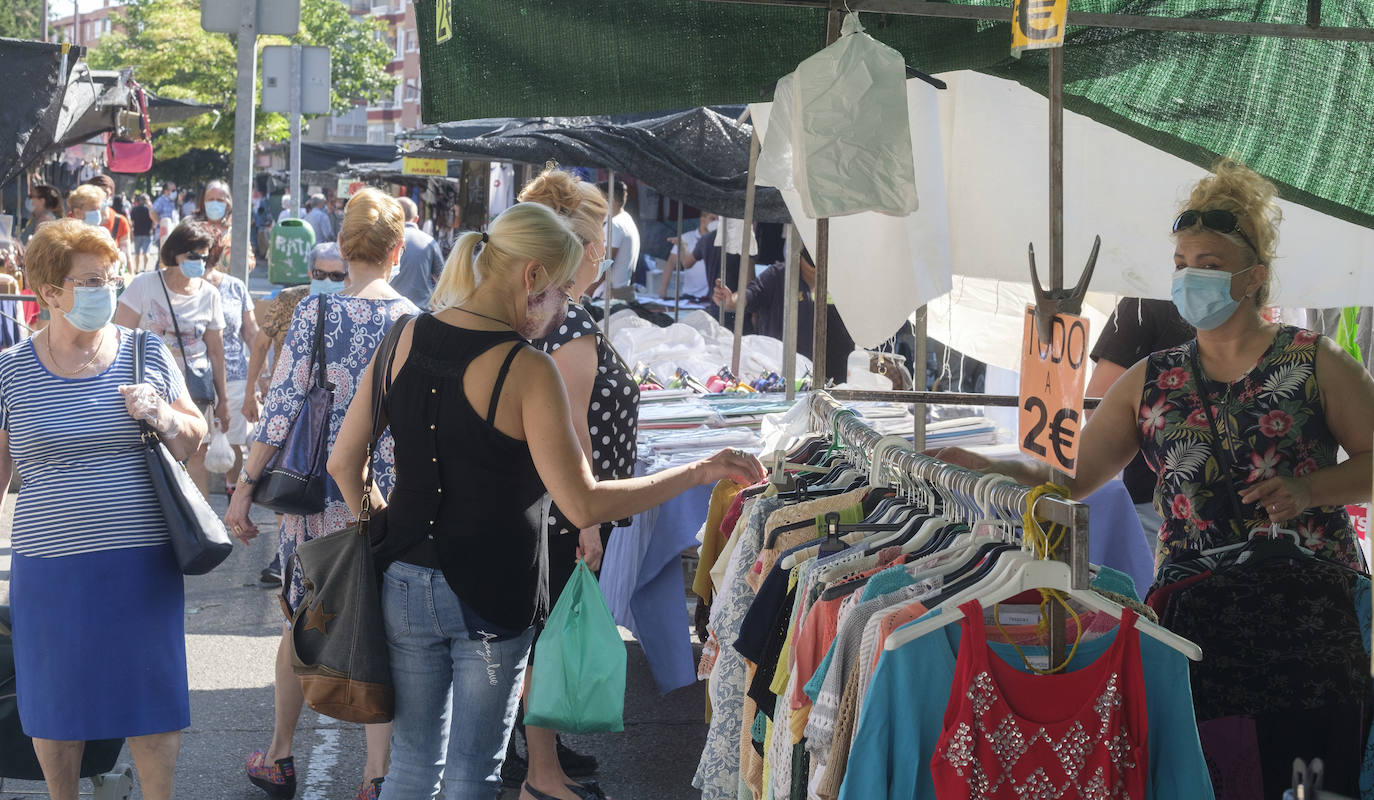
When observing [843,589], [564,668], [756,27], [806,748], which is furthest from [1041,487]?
[756,27]

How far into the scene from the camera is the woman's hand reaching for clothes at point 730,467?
326cm

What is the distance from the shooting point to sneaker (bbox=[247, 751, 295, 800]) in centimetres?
453

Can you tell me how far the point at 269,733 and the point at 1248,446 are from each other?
378cm

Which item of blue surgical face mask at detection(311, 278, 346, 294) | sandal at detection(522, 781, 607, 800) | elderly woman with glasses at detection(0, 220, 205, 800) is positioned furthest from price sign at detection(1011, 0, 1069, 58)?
blue surgical face mask at detection(311, 278, 346, 294)

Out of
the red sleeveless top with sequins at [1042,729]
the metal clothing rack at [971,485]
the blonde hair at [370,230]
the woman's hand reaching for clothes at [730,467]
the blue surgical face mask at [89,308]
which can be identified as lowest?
the red sleeveless top with sequins at [1042,729]

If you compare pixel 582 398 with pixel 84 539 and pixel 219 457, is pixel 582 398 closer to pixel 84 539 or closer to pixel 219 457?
pixel 84 539

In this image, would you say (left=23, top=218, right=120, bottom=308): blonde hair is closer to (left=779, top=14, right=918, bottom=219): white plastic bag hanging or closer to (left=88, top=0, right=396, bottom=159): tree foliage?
(left=779, top=14, right=918, bottom=219): white plastic bag hanging

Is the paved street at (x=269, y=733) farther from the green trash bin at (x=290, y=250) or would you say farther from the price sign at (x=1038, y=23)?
the green trash bin at (x=290, y=250)

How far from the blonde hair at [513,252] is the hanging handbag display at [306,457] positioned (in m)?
1.30

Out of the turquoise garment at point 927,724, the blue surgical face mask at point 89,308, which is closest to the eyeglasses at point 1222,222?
the turquoise garment at point 927,724

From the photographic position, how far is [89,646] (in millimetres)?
3674

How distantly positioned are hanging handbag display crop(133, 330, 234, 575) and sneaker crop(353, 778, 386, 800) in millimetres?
904

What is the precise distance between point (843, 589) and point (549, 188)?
6.49ft

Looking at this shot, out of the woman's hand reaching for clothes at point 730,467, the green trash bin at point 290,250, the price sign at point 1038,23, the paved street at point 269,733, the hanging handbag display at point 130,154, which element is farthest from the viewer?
the green trash bin at point 290,250
